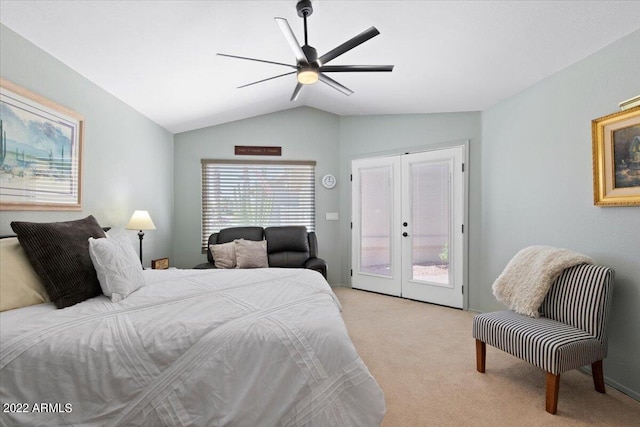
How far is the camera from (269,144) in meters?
5.09

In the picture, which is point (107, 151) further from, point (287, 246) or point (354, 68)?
point (354, 68)

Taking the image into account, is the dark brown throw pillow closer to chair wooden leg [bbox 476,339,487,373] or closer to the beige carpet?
the beige carpet

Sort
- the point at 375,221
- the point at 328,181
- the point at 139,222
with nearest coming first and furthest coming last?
the point at 139,222
the point at 375,221
the point at 328,181

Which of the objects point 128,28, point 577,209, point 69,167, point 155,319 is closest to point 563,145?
point 577,209

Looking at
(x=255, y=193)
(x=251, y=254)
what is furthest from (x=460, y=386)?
(x=255, y=193)

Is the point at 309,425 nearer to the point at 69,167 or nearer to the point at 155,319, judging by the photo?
the point at 155,319

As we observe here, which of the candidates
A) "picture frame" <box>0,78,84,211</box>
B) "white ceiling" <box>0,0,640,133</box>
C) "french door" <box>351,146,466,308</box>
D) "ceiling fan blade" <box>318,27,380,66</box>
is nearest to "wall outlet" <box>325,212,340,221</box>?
"french door" <box>351,146,466,308</box>

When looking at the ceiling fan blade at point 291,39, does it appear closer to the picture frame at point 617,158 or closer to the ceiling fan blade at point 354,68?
the ceiling fan blade at point 354,68

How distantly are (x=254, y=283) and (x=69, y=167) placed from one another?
192cm

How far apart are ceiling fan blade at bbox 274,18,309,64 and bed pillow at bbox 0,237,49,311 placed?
2001mm

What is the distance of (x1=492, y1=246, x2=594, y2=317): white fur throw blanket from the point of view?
7.54 ft

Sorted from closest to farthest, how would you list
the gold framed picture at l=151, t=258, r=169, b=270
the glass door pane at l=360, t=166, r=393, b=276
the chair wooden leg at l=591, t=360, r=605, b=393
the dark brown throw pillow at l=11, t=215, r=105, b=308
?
the dark brown throw pillow at l=11, t=215, r=105, b=308
the chair wooden leg at l=591, t=360, r=605, b=393
the gold framed picture at l=151, t=258, r=169, b=270
the glass door pane at l=360, t=166, r=393, b=276

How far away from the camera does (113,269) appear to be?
1.89 metres

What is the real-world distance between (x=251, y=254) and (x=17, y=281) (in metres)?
2.46
